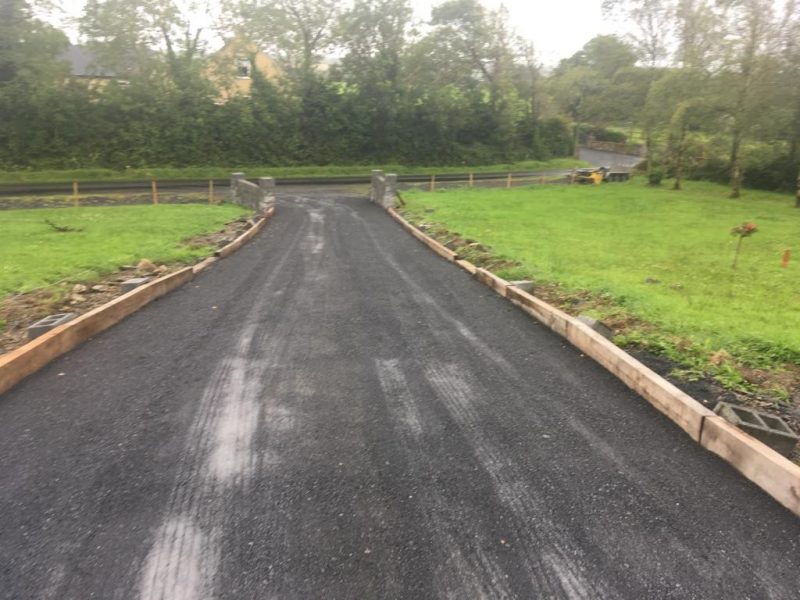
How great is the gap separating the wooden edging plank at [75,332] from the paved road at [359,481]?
13 centimetres

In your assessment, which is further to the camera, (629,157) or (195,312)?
(629,157)

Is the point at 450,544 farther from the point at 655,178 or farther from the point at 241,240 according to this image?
the point at 655,178

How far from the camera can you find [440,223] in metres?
14.9

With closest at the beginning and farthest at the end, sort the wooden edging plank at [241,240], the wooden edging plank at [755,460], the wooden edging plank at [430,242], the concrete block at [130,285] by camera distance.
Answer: the wooden edging plank at [755,460], the concrete block at [130,285], the wooden edging plank at [241,240], the wooden edging plank at [430,242]

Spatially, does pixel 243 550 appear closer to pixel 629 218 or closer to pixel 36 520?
pixel 36 520

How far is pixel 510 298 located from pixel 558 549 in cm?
495

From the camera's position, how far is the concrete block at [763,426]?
348 centimetres

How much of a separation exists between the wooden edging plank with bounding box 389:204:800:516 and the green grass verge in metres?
28.0

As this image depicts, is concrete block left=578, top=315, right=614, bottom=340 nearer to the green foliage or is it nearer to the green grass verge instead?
the green grass verge

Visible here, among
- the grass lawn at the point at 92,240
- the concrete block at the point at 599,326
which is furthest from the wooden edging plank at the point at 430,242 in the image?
the grass lawn at the point at 92,240

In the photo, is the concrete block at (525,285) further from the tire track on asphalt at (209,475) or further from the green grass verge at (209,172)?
the green grass verge at (209,172)

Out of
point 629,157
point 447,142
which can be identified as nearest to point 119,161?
point 447,142

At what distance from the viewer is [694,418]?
12.7 feet

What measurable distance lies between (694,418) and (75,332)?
592 cm
